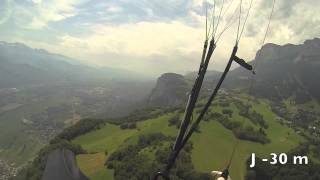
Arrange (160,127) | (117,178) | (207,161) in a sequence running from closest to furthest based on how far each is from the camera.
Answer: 1. (117,178)
2. (207,161)
3. (160,127)

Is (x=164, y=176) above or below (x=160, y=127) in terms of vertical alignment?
above

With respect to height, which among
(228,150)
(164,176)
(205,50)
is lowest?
(228,150)

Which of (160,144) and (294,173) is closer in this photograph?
(160,144)

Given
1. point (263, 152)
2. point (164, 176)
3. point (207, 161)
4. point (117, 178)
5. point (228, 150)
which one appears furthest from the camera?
point (263, 152)

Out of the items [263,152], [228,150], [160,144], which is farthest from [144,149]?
[263,152]

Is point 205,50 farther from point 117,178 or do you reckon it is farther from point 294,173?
point 294,173

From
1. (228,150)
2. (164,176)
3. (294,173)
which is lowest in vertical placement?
(294,173)

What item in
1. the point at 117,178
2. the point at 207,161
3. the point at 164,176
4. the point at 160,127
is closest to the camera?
the point at 164,176

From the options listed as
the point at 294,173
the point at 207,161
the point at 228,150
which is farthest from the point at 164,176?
the point at 294,173

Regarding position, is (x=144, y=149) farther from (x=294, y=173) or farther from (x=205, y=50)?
(x=205, y=50)
